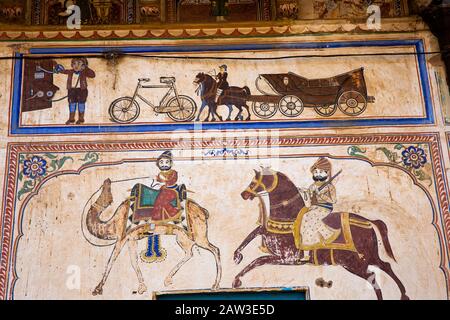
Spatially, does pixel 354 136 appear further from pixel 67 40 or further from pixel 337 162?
pixel 67 40

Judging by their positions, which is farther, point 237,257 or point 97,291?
point 237,257

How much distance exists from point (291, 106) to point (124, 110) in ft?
5.07

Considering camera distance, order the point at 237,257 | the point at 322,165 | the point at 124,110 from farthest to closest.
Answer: the point at 124,110 → the point at 322,165 → the point at 237,257

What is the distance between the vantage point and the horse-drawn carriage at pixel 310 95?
25.0ft

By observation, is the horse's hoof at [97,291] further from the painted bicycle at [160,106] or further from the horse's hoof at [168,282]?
the painted bicycle at [160,106]

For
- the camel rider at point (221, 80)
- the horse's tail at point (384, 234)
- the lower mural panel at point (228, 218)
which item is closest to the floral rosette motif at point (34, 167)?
the lower mural panel at point (228, 218)

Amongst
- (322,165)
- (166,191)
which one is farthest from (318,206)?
(166,191)

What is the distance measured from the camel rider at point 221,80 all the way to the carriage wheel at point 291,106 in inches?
21.8

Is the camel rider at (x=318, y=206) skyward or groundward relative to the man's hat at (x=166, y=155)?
groundward

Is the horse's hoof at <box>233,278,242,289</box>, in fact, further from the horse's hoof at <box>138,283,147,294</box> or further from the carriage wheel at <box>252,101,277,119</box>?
the carriage wheel at <box>252,101,277,119</box>

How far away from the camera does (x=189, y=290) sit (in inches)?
273

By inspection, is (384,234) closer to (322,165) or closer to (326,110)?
(322,165)

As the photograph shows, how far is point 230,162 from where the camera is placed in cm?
741

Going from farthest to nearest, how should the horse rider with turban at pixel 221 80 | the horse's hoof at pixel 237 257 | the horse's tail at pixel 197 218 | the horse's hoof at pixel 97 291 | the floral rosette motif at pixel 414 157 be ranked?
the horse rider with turban at pixel 221 80 < the floral rosette motif at pixel 414 157 < the horse's tail at pixel 197 218 < the horse's hoof at pixel 237 257 < the horse's hoof at pixel 97 291
